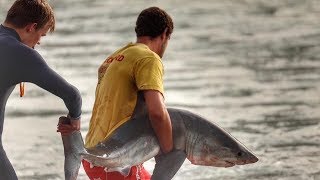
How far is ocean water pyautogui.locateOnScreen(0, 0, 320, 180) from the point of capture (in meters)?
12.4

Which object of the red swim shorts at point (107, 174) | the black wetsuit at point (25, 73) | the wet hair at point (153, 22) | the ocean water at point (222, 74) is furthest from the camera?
the ocean water at point (222, 74)

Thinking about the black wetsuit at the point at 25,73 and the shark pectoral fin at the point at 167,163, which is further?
the shark pectoral fin at the point at 167,163

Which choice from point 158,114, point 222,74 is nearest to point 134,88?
point 158,114

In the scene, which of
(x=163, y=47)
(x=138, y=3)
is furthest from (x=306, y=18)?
(x=163, y=47)

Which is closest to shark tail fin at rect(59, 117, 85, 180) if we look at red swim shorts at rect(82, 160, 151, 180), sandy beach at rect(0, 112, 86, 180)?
red swim shorts at rect(82, 160, 151, 180)

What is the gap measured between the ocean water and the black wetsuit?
4129mm

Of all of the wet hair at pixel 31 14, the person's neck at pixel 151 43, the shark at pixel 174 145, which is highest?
the wet hair at pixel 31 14

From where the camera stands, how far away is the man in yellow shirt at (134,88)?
25.8ft

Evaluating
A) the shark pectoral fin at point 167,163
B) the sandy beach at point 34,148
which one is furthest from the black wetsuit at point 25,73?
the sandy beach at point 34,148

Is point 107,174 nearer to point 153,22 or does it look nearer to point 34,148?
point 153,22

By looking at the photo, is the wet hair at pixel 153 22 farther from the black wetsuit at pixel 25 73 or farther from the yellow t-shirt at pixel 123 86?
the black wetsuit at pixel 25 73

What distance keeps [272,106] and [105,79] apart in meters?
6.91

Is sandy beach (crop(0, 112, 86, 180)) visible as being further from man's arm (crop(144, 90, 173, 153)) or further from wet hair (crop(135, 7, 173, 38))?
man's arm (crop(144, 90, 173, 153))

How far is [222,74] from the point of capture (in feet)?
57.6
